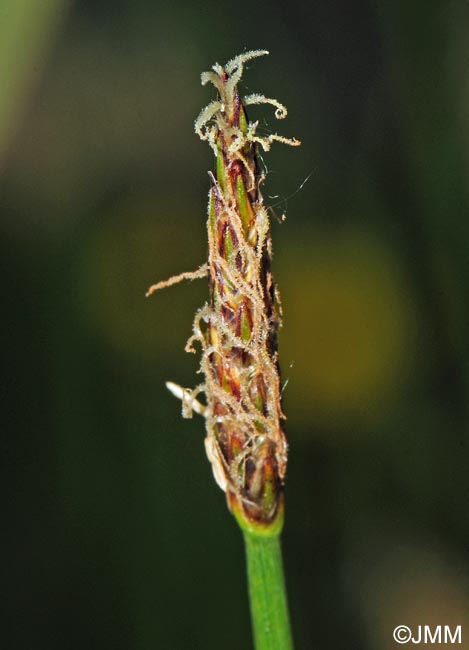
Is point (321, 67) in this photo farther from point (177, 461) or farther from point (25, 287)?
point (177, 461)

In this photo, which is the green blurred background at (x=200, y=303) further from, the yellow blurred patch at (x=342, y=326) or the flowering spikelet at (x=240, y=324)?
the flowering spikelet at (x=240, y=324)

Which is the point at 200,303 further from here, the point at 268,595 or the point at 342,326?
the point at 268,595

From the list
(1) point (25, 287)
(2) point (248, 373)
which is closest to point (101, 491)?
(1) point (25, 287)

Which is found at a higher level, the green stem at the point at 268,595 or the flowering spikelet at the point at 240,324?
the flowering spikelet at the point at 240,324

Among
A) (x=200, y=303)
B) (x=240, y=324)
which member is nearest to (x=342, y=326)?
(x=200, y=303)

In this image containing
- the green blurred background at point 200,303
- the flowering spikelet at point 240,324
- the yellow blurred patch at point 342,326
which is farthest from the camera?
the yellow blurred patch at point 342,326

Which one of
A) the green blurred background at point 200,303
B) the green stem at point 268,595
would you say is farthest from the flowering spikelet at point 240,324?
the green blurred background at point 200,303
